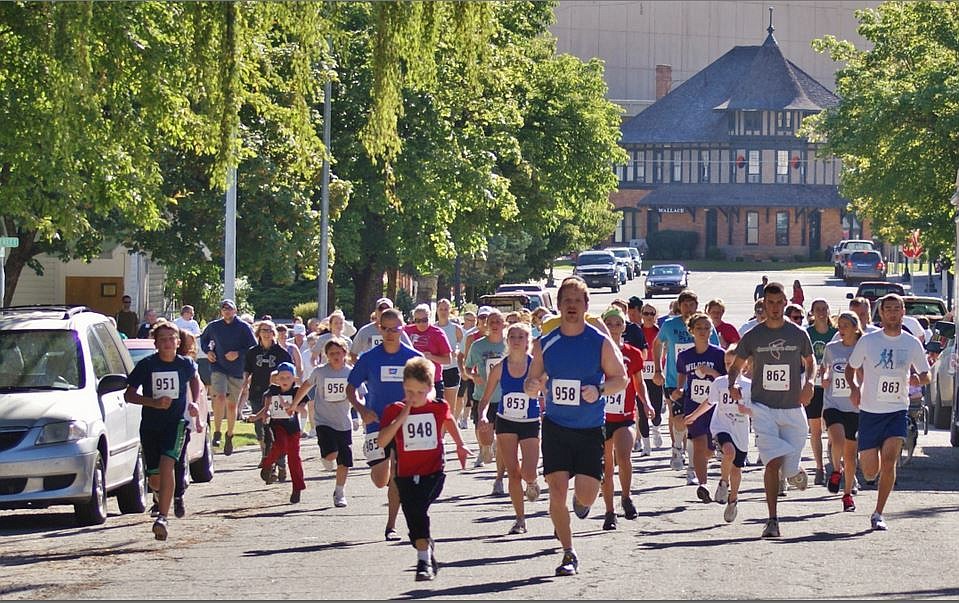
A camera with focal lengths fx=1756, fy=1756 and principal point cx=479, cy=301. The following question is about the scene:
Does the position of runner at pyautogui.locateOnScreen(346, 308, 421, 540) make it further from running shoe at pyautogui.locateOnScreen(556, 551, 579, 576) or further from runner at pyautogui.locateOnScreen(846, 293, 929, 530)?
runner at pyautogui.locateOnScreen(846, 293, 929, 530)

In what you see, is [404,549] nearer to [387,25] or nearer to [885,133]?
[387,25]

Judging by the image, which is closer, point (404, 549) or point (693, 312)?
point (404, 549)

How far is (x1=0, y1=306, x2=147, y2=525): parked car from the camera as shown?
46.1 ft

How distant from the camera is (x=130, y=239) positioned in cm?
3186

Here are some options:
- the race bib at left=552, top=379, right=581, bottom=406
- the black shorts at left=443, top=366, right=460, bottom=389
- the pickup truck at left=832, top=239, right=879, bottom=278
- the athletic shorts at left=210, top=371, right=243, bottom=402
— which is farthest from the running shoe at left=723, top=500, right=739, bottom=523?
the pickup truck at left=832, top=239, right=879, bottom=278

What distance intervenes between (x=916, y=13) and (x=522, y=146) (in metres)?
11.5

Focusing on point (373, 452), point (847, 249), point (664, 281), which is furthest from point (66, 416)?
point (847, 249)

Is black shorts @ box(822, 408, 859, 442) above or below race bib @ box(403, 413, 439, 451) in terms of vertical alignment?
below

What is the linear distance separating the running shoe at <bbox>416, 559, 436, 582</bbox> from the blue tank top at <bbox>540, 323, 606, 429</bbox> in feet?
4.14

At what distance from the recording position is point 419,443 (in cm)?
1108

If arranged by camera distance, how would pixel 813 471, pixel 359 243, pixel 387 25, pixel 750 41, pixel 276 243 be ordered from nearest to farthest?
1. pixel 387 25
2. pixel 813 471
3. pixel 276 243
4. pixel 359 243
5. pixel 750 41

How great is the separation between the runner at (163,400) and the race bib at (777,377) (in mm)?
4446

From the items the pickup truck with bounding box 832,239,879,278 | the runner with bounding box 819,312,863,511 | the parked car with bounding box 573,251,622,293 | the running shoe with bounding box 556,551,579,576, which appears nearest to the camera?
the running shoe with bounding box 556,551,579,576

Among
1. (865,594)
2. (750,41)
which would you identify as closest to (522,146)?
(865,594)
